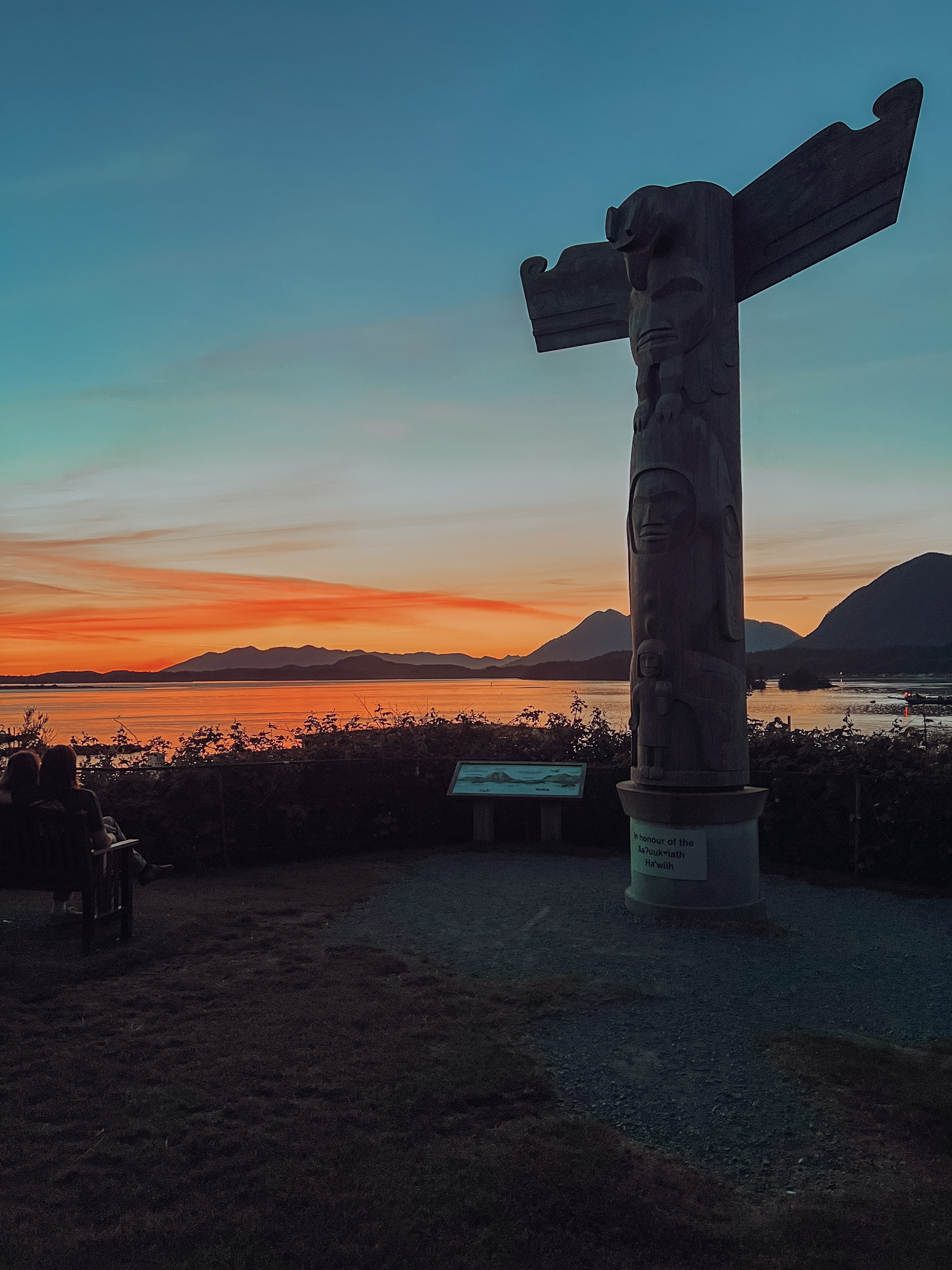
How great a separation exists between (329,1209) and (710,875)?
4933 millimetres

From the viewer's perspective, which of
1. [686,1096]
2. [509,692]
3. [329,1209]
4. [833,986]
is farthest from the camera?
[509,692]

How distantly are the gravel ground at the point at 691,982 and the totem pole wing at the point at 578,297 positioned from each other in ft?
17.8

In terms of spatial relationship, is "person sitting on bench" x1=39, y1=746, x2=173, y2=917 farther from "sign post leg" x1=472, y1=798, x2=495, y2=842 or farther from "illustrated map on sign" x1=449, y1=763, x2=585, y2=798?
"sign post leg" x1=472, y1=798, x2=495, y2=842

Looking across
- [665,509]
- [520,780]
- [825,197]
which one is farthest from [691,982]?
[825,197]

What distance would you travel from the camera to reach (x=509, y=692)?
15600 centimetres

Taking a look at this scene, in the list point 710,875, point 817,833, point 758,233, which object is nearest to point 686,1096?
point 710,875

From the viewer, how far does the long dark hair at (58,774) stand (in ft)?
22.4

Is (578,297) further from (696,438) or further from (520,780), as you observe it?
(520,780)

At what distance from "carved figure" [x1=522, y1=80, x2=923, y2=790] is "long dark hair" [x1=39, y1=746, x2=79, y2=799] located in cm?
454

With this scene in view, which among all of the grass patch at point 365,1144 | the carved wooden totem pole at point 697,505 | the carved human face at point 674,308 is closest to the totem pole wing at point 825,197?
the carved wooden totem pole at point 697,505

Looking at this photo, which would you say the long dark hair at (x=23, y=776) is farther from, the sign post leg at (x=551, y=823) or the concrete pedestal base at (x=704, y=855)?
the sign post leg at (x=551, y=823)

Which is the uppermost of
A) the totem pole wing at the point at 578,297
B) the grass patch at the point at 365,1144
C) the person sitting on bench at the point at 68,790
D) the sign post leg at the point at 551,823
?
the totem pole wing at the point at 578,297

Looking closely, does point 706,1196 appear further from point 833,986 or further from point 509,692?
point 509,692

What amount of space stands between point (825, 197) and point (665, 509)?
285cm
